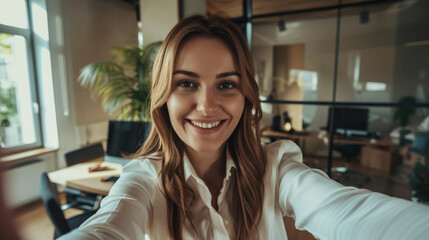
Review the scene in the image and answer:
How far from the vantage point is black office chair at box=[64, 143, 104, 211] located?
7.23 ft

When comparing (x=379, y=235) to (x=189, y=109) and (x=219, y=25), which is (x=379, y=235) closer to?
(x=189, y=109)

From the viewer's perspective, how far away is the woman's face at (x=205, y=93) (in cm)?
77

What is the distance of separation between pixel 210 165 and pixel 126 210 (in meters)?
0.41

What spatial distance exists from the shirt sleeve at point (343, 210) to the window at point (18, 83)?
108 inches

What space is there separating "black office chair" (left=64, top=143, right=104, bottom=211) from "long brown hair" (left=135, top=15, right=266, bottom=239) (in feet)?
5.42

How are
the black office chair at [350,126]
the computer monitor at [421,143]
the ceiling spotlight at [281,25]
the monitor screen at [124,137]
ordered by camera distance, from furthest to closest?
the ceiling spotlight at [281,25], the computer monitor at [421,143], the black office chair at [350,126], the monitor screen at [124,137]

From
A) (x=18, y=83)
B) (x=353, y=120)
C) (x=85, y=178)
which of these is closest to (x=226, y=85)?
(x=85, y=178)

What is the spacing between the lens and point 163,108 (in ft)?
2.97

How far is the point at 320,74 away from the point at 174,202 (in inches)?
279

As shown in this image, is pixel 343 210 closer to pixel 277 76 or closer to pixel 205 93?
pixel 205 93

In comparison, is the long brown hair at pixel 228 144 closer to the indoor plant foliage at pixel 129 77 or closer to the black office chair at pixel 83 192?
the black office chair at pixel 83 192

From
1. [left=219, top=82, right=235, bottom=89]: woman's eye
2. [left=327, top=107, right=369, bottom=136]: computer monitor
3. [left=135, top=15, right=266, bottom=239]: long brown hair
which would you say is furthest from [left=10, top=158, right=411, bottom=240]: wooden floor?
[left=327, top=107, right=369, bottom=136]: computer monitor

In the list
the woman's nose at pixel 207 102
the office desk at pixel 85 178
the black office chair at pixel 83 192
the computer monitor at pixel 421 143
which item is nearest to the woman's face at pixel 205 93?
the woman's nose at pixel 207 102

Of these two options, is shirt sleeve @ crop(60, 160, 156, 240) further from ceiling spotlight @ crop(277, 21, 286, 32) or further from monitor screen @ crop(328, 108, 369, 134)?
ceiling spotlight @ crop(277, 21, 286, 32)
